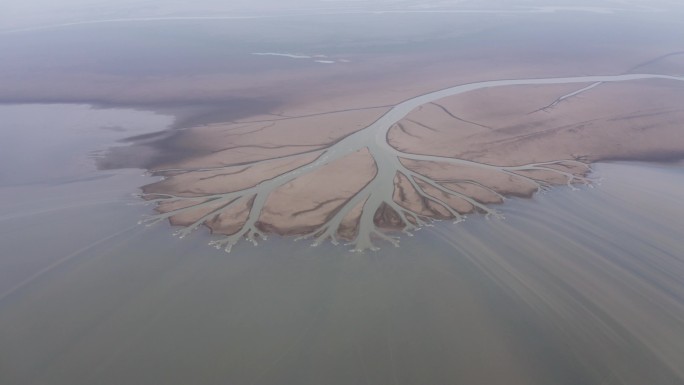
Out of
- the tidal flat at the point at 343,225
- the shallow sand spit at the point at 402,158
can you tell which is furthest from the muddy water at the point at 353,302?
the shallow sand spit at the point at 402,158

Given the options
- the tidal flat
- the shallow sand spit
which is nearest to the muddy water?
the tidal flat

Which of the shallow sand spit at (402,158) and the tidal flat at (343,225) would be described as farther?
the shallow sand spit at (402,158)

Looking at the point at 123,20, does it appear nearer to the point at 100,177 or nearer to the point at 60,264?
the point at 100,177

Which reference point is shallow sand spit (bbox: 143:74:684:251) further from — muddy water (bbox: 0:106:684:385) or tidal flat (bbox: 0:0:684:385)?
muddy water (bbox: 0:106:684:385)

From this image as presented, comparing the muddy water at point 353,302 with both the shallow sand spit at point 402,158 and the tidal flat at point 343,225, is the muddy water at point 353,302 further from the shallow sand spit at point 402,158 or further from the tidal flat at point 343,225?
the shallow sand spit at point 402,158

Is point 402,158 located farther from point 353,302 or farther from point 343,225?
point 353,302
